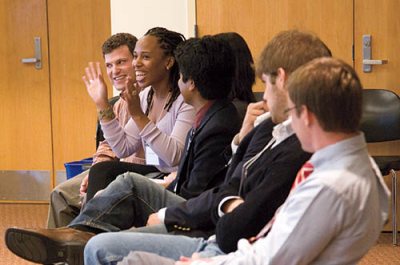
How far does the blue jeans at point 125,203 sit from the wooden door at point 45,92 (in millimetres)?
3330

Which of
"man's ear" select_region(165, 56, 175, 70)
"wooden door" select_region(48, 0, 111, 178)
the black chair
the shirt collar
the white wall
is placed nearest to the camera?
the shirt collar

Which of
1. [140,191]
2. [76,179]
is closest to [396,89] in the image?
[76,179]

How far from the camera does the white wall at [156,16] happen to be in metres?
4.86

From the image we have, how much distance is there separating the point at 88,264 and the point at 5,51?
4.19 m

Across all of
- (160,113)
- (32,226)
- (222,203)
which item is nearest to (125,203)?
(222,203)

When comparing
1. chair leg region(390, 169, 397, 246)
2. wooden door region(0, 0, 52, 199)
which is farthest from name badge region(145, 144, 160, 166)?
wooden door region(0, 0, 52, 199)

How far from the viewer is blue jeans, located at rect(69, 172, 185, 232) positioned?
286 cm

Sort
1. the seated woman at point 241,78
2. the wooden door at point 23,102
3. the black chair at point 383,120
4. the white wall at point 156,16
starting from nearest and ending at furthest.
Result: 1. the seated woman at point 241,78
2. the black chair at point 383,120
3. the white wall at point 156,16
4. the wooden door at point 23,102

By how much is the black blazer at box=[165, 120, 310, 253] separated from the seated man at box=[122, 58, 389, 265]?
299 millimetres

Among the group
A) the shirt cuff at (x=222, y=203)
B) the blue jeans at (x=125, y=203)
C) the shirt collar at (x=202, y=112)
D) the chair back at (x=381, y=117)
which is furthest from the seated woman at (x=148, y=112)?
the chair back at (x=381, y=117)

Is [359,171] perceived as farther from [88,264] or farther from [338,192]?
[88,264]

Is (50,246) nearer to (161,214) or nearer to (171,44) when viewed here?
(161,214)

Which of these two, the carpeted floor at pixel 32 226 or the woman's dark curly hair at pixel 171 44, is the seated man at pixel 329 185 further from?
the carpeted floor at pixel 32 226

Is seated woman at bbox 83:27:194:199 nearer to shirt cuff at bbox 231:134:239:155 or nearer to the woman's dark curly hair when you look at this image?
the woman's dark curly hair
